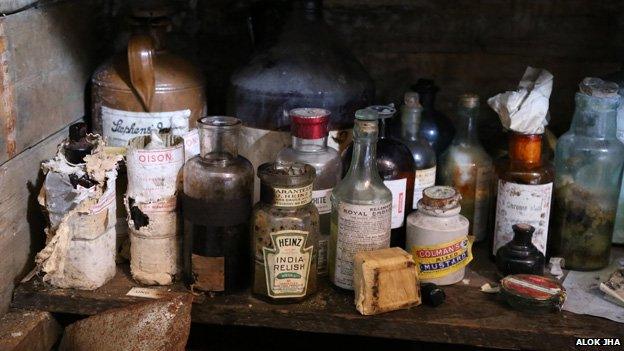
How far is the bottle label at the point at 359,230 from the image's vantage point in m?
1.23

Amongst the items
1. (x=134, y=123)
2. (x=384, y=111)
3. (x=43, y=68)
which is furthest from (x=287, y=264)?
(x=43, y=68)

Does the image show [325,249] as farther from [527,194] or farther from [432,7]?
[432,7]

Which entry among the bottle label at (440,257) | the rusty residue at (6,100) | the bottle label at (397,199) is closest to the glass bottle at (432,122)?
the bottle label at (397,199)

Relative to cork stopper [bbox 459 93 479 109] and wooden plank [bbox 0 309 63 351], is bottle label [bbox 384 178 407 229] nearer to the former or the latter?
cork stopper [bbox 459 93 479 109]

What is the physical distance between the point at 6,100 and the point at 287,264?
49 cm

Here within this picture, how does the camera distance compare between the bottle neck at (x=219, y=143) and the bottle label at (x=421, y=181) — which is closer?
the bottle neck at (x=219, y=143)

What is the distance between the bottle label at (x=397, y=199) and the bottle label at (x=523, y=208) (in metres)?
0.16

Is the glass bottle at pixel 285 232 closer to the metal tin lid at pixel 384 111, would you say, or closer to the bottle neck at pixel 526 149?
the metal tin lid at pixel 384 111

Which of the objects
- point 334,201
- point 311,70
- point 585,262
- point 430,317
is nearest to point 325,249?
point 334,201

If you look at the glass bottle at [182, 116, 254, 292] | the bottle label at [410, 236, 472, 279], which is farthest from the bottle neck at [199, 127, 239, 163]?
the bottle label at [410, 236, 472, 279]

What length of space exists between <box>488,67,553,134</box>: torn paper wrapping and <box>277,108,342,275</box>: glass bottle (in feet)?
0.96

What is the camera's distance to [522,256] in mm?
1297

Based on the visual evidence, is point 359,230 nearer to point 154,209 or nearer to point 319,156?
point 319,156

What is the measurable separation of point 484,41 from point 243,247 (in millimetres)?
721
